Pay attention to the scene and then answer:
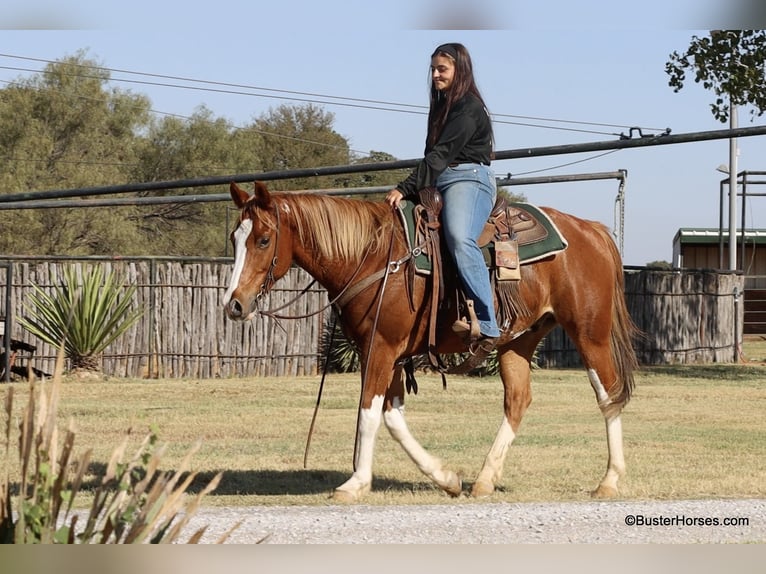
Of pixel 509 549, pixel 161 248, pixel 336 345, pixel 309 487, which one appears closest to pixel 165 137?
pixel 161 248

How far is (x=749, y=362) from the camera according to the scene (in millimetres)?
28922

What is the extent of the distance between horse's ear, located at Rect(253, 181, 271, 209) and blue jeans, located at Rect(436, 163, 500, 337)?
1263mm

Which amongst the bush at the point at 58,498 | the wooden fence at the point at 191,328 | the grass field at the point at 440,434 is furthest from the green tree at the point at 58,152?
the bush at the point at 58,498

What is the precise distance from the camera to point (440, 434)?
13.0 metres

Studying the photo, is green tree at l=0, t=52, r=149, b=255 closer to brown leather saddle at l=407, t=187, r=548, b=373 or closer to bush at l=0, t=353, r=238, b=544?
brown leather saddle at l=407, t=187, r=548, b=373

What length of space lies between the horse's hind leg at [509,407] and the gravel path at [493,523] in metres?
1.20

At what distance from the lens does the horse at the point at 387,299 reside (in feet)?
25.8

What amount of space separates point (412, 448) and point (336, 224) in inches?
67.0

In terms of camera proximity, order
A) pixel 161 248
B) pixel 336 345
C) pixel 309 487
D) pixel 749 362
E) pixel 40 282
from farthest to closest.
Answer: pixel 161 248 < pixel 749 362 < pixel 336 345 < pixel 40 282 < pixel 309 487

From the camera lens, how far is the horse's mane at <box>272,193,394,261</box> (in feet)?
26.6

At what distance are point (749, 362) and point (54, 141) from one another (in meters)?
28.9

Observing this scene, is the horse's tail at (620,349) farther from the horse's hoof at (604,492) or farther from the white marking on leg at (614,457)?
the horse's hoof at (604,492)

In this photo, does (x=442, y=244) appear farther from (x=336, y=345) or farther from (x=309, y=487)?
(x=336, y=345)

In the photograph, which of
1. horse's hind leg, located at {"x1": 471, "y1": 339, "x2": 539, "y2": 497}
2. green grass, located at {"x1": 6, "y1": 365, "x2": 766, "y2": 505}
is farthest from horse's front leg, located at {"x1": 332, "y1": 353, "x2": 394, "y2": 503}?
horse's hind leg, located at {"x1": 471, "y1": 339, "x2": 539, "y2": 497}
